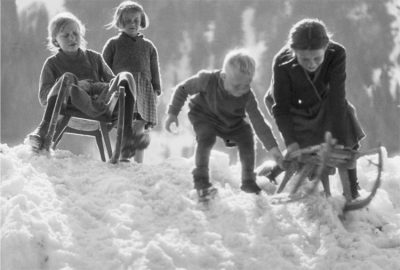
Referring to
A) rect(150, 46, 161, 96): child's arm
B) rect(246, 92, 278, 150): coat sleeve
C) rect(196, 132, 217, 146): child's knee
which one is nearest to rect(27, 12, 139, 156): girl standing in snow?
rect(150, 46, 161, 96): child's arm

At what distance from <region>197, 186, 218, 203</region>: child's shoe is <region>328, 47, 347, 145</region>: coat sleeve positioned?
87 cm

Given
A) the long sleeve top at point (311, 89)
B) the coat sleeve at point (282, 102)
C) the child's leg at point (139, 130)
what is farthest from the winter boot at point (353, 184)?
the child's leg at point (139, 130)

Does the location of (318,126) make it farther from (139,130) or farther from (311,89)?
(139,130)

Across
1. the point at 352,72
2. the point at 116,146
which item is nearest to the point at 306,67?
the point at 116,146

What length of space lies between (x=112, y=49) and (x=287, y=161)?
2.27 metres

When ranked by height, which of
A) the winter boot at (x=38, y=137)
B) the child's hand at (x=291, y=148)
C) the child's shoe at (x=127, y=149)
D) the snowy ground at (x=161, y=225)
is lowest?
the snowy ground at (x=161, y=225)

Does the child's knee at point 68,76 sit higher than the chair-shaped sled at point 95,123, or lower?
higher

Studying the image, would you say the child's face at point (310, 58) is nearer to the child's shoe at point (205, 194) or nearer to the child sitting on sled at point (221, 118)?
the child sitting on sled at point (221, 118)

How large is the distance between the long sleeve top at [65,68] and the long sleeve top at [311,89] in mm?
1563

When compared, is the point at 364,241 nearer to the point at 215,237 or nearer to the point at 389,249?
the point at 389,249

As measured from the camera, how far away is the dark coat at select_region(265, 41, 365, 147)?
4.91 metres

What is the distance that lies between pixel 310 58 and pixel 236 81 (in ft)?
1.51

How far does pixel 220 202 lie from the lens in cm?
476

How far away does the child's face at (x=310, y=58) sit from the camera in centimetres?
469
